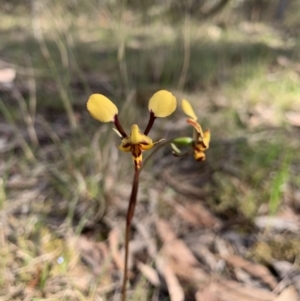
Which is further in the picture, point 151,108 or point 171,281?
point 171,281

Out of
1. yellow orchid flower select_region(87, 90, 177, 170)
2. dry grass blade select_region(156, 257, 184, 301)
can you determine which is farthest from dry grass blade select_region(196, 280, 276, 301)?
yellow orchid flower select_region(87, 90, 177, 170)

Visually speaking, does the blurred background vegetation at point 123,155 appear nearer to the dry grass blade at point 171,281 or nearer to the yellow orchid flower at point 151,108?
the dry grass blade at point 171,281

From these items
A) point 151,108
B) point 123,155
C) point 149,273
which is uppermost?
point 151,108

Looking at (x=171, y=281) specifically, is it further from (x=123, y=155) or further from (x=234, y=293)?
(x=123, y=155)

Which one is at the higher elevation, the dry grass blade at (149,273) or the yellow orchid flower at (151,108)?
the yellow orchid flower at (151,108)

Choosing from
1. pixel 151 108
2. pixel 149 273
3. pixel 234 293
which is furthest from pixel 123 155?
pixel 151 108

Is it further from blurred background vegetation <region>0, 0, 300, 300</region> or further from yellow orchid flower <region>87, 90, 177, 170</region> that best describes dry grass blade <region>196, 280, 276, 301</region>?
yellow orchid flower <region>87, 90, 177, 170</region>

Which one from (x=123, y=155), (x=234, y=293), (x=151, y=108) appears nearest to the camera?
(x=151, y=108)

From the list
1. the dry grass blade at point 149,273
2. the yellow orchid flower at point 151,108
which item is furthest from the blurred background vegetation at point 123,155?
the yellow orchid flower at point 151,108

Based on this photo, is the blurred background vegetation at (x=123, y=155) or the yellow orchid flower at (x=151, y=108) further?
the blurred background vegetation at (x=123, y=155)
